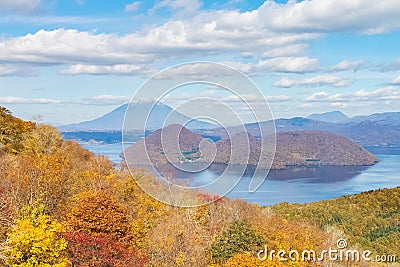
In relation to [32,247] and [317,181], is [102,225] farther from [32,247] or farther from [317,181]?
[317,181]

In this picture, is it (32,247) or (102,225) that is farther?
(102,225)

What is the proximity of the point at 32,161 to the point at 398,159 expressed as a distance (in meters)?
189

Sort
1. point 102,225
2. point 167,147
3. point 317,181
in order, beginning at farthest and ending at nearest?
point 317,181 → point 102,225 → point 167,147

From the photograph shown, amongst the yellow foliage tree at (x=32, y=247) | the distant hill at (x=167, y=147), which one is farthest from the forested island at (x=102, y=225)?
the distant hill at (x=167, y=147)

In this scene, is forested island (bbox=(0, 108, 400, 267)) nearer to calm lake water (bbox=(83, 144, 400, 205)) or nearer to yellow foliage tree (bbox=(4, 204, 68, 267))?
yellow foliage tree (bbox=(4, 204, 68, 267))

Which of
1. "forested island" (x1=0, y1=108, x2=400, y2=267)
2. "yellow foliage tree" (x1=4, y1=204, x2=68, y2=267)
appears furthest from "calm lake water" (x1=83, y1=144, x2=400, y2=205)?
"yellow foliage tree" (x1=4, y1=204, x2=68, y2=267)

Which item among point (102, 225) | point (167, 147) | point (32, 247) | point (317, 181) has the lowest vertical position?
point (317, 181)

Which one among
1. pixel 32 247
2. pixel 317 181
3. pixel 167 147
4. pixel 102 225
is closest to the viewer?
pixel 167 147

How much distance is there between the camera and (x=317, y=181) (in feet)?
408

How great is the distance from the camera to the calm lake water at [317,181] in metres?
90.4

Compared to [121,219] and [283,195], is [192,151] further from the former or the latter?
[283,195]

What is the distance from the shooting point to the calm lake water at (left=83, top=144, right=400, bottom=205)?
90.4m

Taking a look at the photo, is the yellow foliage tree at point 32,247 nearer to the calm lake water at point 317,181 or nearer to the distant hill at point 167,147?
the distant hill at point 167,147

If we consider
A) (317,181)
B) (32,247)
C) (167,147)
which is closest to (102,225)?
(32,247)
